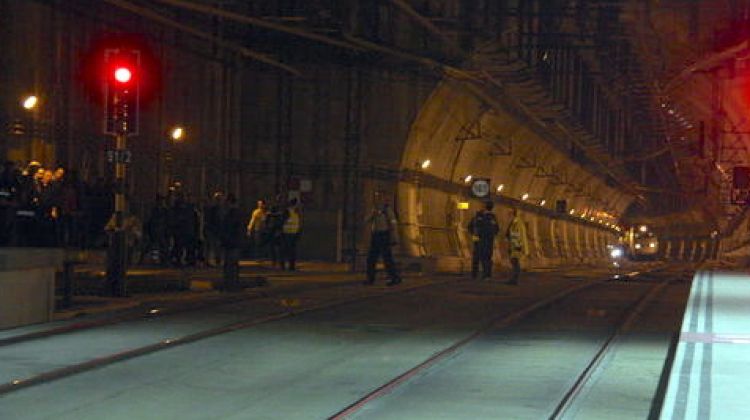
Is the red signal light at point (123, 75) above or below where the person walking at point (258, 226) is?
above

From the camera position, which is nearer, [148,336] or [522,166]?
[148,336]

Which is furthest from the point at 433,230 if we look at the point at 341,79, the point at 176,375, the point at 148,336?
the point at 176,375

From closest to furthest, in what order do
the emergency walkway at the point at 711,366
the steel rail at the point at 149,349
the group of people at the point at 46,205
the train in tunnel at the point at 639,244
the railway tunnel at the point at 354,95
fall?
the emergency walkway at the point at 711,366 < the steel rail at the point at 149,349 < the group of people at the point at 46,205 < the railway tunnel at the point at 354,95 < the train in tunnel at the point at 639,244

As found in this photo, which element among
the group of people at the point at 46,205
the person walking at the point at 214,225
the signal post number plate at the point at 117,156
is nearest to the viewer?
the signal post number plate at the point at 117,156

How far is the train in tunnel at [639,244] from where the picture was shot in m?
95.1

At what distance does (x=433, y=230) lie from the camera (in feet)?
155

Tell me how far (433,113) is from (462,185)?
10.1 metres

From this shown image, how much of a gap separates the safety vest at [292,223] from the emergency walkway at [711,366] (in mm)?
11321

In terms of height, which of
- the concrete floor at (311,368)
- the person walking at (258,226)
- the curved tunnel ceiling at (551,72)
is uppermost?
the curved tunnel ceiling at (551,72)

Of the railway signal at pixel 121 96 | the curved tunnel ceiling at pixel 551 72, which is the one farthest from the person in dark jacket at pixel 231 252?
the curved tunnel ceiling at pixel 551 72

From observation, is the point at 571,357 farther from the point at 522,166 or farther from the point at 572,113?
the point at 522,166

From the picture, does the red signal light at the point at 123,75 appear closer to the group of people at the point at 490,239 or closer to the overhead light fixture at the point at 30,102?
the overhead light fixture at the point at 30,102

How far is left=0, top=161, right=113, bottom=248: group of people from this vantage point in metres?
22.0

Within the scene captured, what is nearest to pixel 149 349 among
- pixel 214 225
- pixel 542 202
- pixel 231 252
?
pixel 231 252
